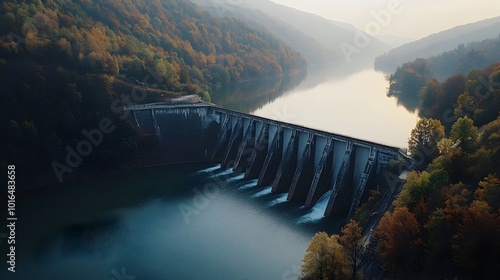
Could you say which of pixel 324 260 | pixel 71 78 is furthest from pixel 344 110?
pixel 324 260

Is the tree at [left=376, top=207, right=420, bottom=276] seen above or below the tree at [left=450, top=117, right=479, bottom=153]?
below

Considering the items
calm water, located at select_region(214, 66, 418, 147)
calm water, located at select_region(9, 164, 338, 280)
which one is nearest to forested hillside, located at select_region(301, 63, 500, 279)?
calm water, located at select_region(9, 164, 338, 280)

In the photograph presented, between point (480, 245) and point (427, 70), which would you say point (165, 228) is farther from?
point (427, 70)

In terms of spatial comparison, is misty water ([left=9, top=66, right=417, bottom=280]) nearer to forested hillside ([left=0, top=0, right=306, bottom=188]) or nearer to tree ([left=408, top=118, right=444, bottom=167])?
forested hillside ([left=0, top=0, right=306, bottom=188])

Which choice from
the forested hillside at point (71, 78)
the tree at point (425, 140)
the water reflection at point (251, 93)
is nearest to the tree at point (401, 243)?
the tree at point (425, 140)

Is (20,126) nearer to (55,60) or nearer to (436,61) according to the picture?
(55,60)

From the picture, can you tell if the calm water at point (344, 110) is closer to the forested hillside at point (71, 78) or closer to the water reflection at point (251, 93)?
the water reflection at point (251, 93)

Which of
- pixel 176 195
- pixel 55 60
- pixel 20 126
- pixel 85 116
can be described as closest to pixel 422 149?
pixel 176 195
